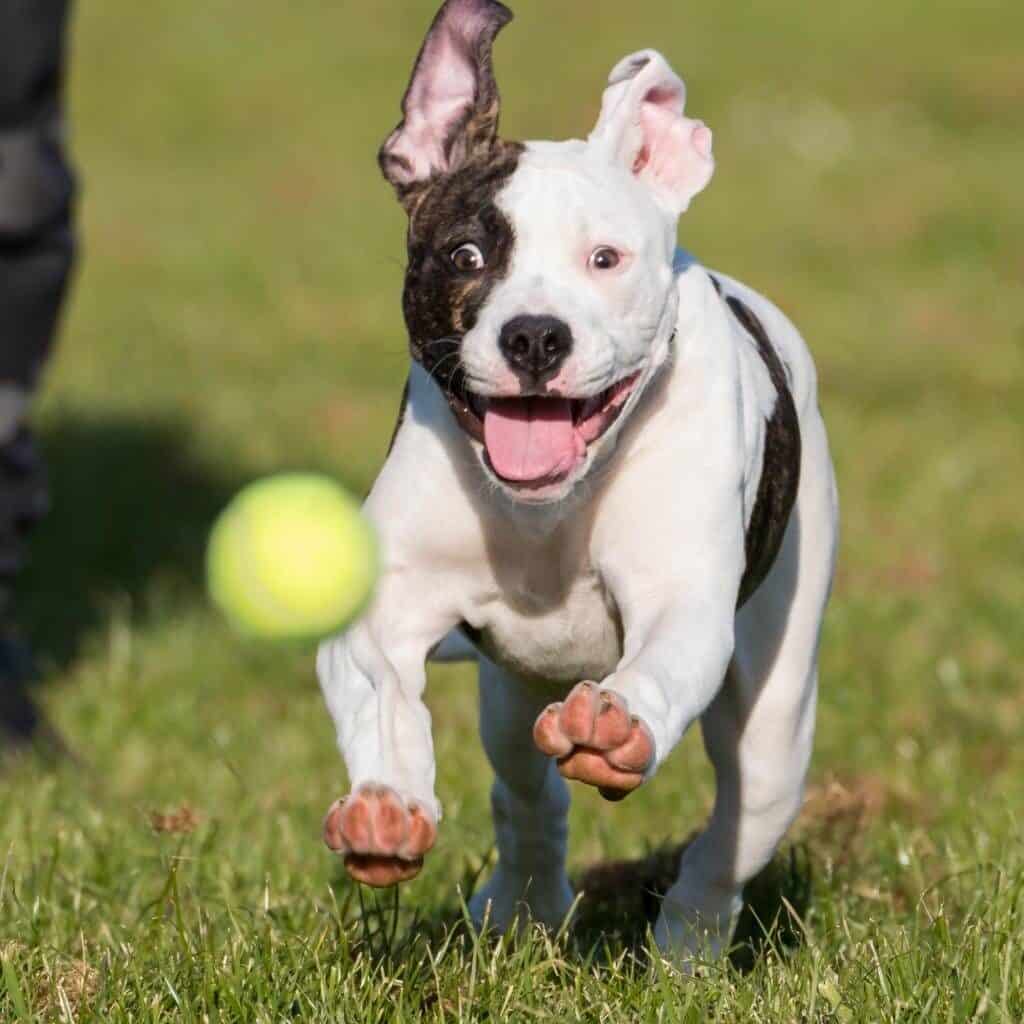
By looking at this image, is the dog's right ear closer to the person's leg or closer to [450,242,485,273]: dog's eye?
[450,242,485,273]: dog's eye

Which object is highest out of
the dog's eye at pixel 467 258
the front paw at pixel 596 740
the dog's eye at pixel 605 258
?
the dog's eye at pixel 605 258

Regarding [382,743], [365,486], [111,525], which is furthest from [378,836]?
[365,486]

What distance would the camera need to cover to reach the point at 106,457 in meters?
11.2

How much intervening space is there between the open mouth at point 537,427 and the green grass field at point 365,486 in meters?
0.84

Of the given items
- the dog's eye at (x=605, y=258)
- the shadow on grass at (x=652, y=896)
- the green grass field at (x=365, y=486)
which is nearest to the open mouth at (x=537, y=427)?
the dog's eye at (x=605, y=258)

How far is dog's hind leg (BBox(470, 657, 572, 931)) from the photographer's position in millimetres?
4844

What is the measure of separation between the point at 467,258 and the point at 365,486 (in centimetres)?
649

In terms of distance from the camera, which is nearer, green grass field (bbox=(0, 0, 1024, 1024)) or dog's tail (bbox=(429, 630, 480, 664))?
green grass field (bbox=(0, 0, 1024, 1024))

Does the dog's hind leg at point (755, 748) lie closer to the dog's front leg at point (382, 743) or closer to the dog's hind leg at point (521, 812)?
the dog's hind leg at point (521, 812)

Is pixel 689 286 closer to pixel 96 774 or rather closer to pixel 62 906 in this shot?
pixel 62 906

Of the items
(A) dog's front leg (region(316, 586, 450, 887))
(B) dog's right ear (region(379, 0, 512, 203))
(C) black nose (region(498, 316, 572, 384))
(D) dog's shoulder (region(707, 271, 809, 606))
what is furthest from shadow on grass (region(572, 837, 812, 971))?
(B) dog's right ear (region(379, 0, 512, 203))

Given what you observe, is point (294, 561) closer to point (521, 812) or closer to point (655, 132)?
point (655, 132)

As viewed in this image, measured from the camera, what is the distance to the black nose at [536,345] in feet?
12.4

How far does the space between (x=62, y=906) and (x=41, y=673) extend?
3.15 metres
